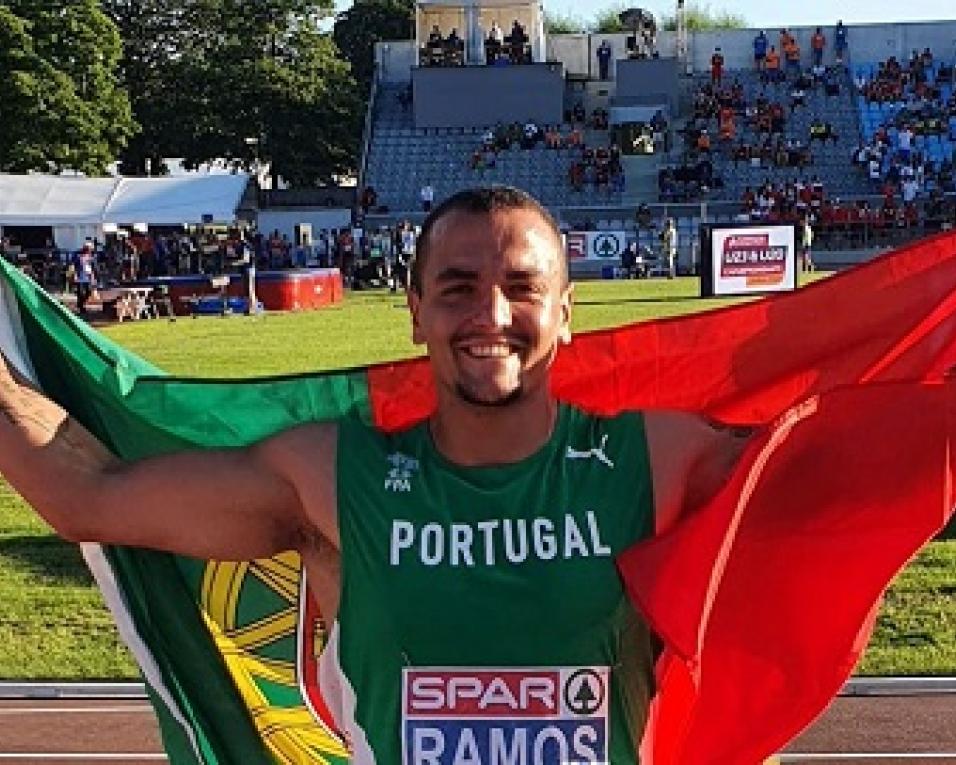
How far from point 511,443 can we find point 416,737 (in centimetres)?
51

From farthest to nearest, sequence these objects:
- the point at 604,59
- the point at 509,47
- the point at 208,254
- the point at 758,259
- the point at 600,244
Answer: the point at 604,59
the point at 509,47
the point at 208,254
the point at 600,244
the point at 758,259

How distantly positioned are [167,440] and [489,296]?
121 centimetres

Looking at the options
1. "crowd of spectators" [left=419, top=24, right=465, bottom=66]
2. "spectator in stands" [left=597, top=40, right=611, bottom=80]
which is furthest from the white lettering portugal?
"spectator in stands" [left=597, top=40, right=611, bottom=80]

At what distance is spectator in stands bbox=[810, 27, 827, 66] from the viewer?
1870 inches

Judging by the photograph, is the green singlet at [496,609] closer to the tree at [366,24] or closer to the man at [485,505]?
the man at [485,505]

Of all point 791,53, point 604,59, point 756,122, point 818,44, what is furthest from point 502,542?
point 791,53

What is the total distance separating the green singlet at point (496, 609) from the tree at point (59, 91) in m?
51.3

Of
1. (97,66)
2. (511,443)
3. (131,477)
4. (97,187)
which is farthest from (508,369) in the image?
(97,66)

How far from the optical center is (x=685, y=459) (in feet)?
8.20

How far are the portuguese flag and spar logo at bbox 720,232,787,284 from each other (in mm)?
21982

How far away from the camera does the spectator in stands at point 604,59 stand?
48219 millimetres

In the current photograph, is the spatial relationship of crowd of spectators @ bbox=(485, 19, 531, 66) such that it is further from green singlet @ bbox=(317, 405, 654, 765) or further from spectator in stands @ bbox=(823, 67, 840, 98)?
green singlet @ bbox=(317, 405, 654, 765)

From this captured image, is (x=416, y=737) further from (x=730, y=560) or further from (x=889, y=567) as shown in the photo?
(x=889, y=567)

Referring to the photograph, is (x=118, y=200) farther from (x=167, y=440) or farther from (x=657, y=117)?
(x=167, y=440)
